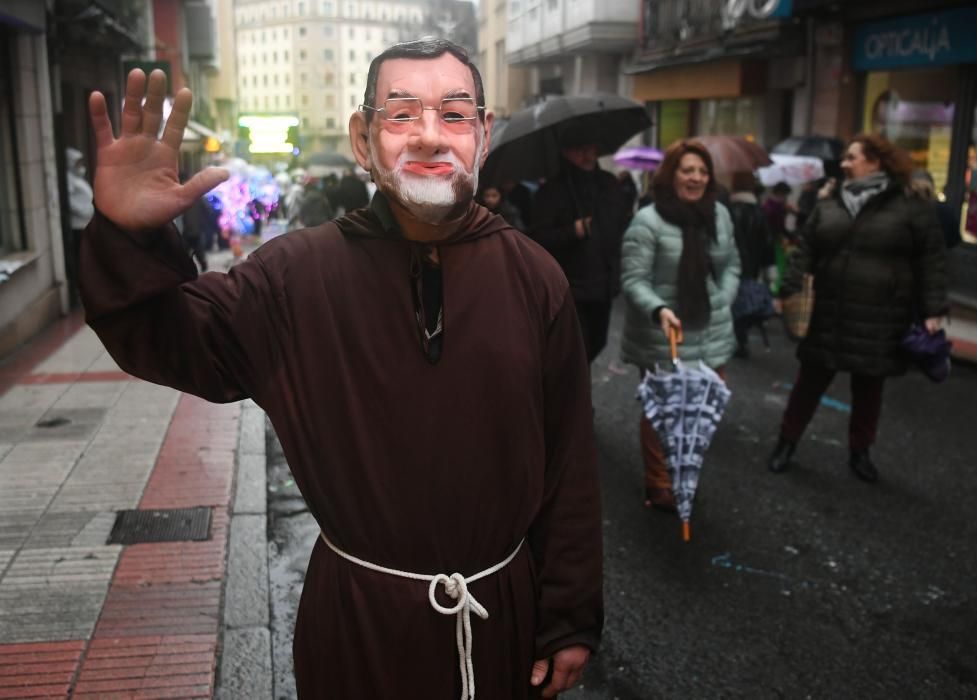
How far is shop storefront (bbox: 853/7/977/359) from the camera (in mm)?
11719

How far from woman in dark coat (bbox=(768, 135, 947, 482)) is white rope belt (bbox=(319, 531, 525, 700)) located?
4.21 m

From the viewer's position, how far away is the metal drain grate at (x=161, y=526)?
191 inches

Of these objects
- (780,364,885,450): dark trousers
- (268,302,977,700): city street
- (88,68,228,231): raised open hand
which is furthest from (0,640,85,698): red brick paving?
(780,364,885,450): dark trousers

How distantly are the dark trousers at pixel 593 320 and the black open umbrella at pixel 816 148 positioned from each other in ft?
23.2

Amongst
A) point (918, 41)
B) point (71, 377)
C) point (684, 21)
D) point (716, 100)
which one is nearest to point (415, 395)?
point (71, 377)

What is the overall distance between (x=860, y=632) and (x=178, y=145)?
3.51m

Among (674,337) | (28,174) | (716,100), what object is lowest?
(674,337)

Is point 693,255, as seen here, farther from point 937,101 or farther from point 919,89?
point 919,89

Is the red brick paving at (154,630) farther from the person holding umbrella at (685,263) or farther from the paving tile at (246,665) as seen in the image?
the person holding umbrella at (685,263)

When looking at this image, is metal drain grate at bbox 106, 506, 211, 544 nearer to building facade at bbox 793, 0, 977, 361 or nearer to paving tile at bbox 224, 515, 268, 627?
paving tile at bbox 224, 515, 268, 627

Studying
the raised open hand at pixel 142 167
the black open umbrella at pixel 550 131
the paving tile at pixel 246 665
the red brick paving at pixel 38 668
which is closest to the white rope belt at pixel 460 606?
the raised open hand at pixel 142 167

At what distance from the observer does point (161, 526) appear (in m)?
5.01

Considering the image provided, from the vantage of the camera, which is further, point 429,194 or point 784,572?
point 784,572

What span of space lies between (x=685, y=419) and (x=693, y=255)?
35.8 inches
